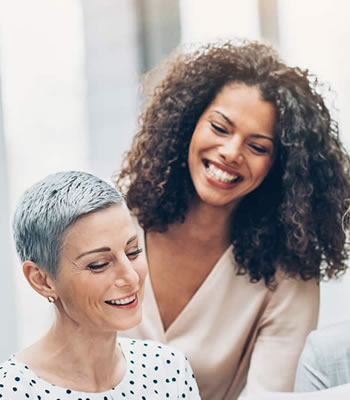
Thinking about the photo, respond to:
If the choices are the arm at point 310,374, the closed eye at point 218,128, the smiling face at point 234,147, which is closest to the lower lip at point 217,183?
the smiling face at point 234,147

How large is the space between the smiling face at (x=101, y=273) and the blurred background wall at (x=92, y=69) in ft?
3.24

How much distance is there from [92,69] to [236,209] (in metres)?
0.83

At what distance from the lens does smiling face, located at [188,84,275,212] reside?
165cm

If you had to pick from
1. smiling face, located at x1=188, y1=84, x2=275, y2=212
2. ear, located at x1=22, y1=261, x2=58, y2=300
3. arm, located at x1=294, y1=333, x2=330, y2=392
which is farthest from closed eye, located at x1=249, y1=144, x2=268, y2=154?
ear, located at x1=22, y1=261, x2=58, y2=300

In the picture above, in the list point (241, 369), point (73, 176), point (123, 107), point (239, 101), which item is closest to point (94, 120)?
point (123, 107)

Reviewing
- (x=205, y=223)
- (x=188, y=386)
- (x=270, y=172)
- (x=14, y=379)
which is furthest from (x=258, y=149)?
(x=14, y=379)

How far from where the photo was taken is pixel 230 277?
180cm

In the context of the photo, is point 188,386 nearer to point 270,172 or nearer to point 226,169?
point 226,169

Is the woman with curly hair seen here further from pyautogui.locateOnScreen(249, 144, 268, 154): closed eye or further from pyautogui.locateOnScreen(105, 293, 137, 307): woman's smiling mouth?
pyautogui.locateOnScreen(105, 293, 137, 307): woman's smiling mouth

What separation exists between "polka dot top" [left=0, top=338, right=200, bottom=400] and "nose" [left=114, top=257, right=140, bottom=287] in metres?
0.19

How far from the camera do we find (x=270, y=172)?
1780 millimetres

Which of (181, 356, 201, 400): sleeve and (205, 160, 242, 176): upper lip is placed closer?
(181, 356, 201, 400): sleeve

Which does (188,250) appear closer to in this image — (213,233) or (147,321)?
(213,233)

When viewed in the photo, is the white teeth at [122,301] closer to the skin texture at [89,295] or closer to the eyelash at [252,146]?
the skin texture at [89,295]
